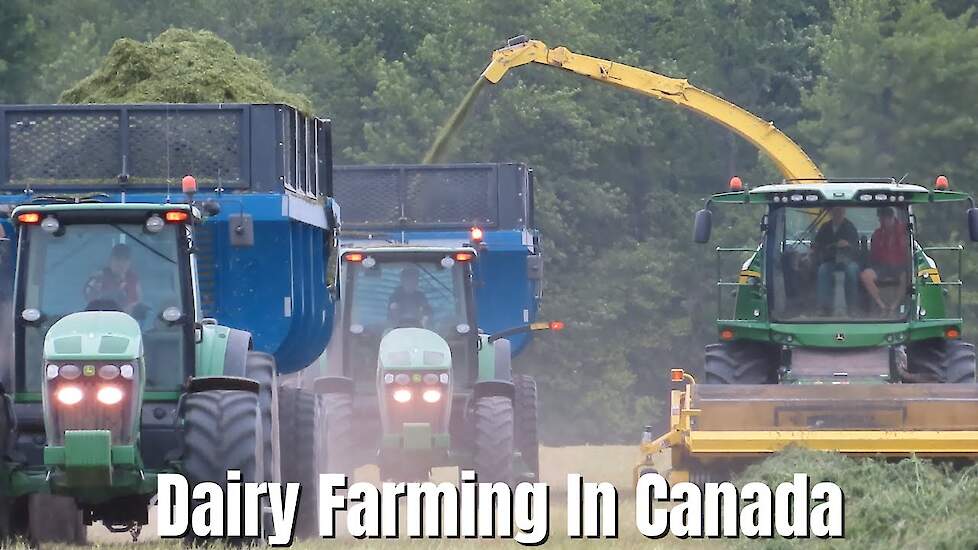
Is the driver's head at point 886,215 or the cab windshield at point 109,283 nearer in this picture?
the cab windshield at point 109,283

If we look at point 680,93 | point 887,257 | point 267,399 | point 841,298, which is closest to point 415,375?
point 841,298

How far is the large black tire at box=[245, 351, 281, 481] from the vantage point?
13.2 m

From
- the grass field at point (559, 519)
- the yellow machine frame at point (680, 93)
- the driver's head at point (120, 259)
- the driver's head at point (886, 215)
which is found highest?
the yellow machine frame at point (680, 93)

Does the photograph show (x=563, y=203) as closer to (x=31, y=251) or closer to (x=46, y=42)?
(x=46, y=42)

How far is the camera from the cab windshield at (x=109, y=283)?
495 inches

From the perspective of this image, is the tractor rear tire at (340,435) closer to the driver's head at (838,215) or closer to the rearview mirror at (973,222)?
the driver's head at (838,215)

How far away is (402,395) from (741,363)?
3.01 m

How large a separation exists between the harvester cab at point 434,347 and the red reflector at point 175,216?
468 centimetres

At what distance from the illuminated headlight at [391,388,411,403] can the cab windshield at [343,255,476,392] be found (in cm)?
118

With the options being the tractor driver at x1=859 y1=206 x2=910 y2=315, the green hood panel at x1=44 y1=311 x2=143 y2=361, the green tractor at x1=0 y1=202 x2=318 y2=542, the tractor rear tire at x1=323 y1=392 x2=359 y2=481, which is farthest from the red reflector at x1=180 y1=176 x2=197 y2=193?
the tractor driver at x1=859 y1=206 x2=910 y2=315

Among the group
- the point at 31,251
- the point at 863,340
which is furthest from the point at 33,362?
the point at 863,340

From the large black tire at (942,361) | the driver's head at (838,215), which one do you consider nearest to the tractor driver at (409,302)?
the driver's head at (838,215)

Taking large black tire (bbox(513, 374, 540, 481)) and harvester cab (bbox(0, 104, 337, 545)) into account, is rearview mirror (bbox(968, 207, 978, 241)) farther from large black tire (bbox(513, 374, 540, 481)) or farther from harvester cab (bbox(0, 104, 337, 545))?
harvester cab (bbox(0, 104, 337, 545))

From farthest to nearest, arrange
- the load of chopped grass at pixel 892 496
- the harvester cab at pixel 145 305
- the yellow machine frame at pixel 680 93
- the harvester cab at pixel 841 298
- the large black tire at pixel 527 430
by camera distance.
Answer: the yellow machine frame at pixel 680 93 < the large black tire at pixel 527 430 < the harvester cab at pixel 841 298 < the harvester cab at pixel 145 305 < the load of chopped grass at pixel 892 496
